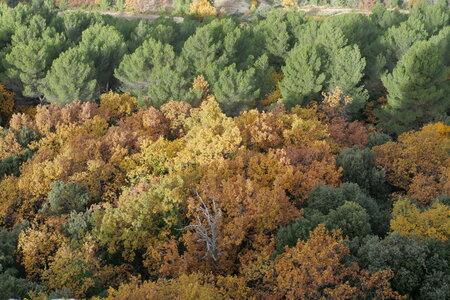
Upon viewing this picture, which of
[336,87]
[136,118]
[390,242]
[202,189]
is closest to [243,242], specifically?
[202,189]

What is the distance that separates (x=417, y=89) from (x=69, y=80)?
128 feet

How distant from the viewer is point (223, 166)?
32.2 m

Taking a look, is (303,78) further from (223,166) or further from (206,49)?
(223,166)

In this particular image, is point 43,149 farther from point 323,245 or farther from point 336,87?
point 336,87

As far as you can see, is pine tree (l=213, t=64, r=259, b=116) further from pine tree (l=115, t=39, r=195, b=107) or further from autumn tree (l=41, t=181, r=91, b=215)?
autumn tree (l=41, t=181, r=91, b=215)

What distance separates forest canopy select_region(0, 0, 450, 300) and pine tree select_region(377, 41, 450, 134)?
0.20m

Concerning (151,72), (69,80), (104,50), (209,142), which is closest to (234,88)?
(151,72)

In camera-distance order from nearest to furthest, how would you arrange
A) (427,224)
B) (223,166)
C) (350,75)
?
(427,224) → (223,166) → (350,75)

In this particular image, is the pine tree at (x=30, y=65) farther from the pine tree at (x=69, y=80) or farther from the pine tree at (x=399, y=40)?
the pine tree at (x=399, y=40)

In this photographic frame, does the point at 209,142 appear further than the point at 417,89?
No

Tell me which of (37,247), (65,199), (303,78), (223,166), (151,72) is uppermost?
(151,72)

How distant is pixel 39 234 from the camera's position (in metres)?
26.8

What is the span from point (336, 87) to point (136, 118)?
78.2ft

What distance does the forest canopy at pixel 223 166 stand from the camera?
74.3 feet
